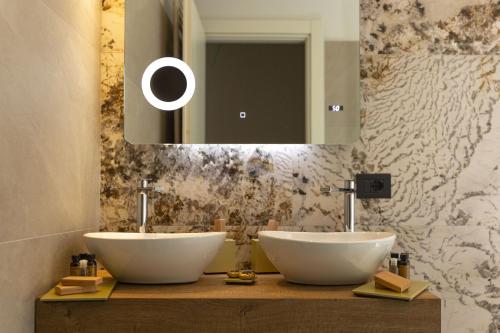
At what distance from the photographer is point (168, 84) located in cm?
214

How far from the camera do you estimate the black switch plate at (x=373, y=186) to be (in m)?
2.16

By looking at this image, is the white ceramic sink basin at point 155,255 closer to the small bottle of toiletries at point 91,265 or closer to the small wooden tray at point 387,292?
the small bottle of toiletries at point 91,265

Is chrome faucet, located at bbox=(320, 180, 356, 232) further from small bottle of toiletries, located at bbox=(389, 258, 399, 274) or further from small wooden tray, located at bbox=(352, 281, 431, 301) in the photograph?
small wooden tray, located at bbox=(352, 281, 431, 301)

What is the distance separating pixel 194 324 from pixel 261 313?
18 centimetres

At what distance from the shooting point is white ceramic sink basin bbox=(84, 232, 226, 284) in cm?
159

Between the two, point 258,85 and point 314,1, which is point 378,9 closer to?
point 314,1

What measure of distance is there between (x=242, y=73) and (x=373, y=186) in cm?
66

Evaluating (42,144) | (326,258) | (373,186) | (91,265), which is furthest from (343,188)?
(42,144)

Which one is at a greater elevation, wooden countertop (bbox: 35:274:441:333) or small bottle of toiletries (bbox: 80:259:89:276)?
small bottle of toiletries (bbox: 80:259:89:276)

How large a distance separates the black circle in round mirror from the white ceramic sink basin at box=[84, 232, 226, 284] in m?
0.67

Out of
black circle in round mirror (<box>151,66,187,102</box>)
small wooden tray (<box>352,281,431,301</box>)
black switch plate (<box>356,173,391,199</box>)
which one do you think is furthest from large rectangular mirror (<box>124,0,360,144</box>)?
small wooden tray (<box>352,281,431,301</box>)

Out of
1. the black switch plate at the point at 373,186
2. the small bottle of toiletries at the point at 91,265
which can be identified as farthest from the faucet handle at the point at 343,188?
the small bottle of toiletries at the point at 91,265

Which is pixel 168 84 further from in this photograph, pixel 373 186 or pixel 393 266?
pixel 393 266

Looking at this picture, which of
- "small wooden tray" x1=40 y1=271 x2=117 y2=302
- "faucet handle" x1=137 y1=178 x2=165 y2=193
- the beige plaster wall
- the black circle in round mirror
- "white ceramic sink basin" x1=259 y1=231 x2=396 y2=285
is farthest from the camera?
the black circle in round mirror
